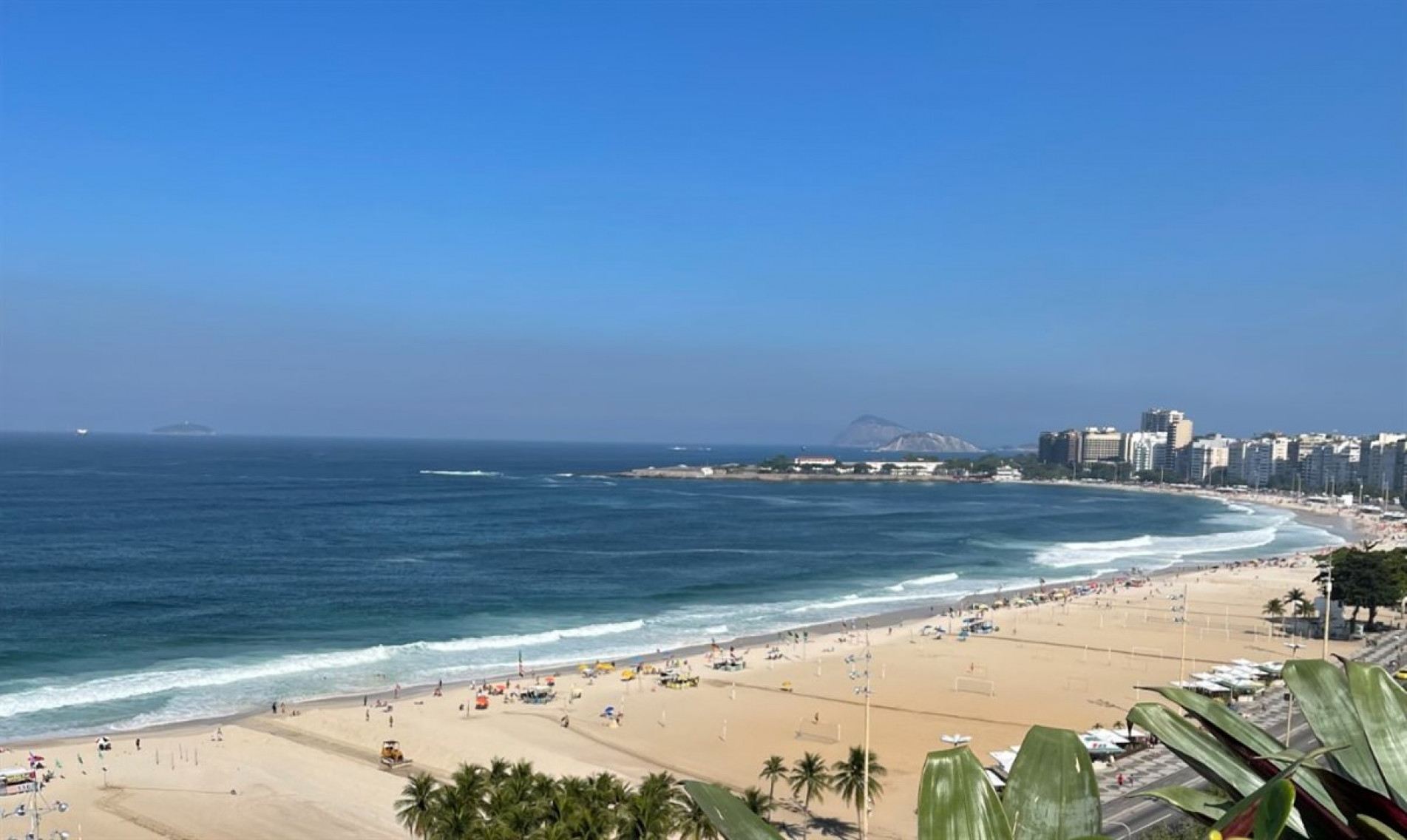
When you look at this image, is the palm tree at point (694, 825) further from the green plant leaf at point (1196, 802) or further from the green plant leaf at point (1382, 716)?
the green plant leaf at point (1382, 716)

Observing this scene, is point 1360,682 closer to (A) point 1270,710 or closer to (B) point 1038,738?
(B) point 1038,738

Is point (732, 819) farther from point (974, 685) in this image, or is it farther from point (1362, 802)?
point (974, 685)

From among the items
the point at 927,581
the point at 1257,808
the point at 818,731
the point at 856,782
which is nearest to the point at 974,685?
the point at 818,731

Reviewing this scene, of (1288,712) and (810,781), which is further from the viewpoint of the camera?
(1288,712)

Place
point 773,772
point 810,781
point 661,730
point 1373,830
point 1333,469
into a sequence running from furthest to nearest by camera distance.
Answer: point 1333,469
point 661,730
point 773,772
point 810,781
point 1373,830

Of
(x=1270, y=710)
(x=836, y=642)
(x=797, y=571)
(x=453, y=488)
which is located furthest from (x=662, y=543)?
(x=453, y=488)
